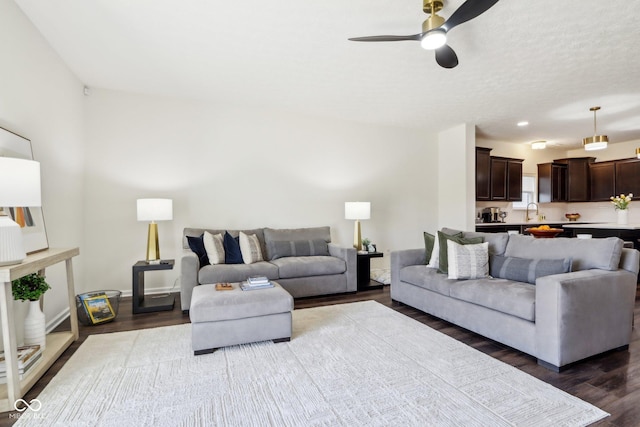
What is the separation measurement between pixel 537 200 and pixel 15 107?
9083 millimetres

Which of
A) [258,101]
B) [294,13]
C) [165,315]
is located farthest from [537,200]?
[165,315]

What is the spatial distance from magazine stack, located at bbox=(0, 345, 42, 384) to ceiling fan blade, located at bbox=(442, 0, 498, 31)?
353 centimetres

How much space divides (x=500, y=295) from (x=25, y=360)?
11.1 ft

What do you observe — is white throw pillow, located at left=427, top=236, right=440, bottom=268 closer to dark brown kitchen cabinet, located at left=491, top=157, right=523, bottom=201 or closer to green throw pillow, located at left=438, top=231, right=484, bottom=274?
green throw pillow, located at left=438, top=231, right=484, bottom=274

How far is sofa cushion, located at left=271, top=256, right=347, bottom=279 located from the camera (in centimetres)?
388

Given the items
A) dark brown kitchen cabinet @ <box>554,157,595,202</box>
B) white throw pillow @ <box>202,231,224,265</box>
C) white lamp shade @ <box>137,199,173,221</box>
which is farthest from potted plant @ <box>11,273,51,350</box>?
dark brown kitchen cabinet @ <box>554,157,595,202</box>

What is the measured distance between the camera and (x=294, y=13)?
2.49 meters

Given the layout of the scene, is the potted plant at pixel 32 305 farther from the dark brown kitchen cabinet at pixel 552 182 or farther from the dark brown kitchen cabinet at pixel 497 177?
the dark brown kitchen cabinet at pixel 552 182

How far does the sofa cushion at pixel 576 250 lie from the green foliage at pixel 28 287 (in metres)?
4.07

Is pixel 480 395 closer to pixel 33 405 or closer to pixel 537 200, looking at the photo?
pixel 33 405

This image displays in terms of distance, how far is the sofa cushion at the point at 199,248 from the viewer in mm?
3801

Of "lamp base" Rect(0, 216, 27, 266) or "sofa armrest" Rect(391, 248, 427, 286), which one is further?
"sofa armrest" Rect(391, 248, 427, 286)

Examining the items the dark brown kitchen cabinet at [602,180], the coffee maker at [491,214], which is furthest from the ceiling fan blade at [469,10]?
the dark brown kitchen cabinet at [602,180]
